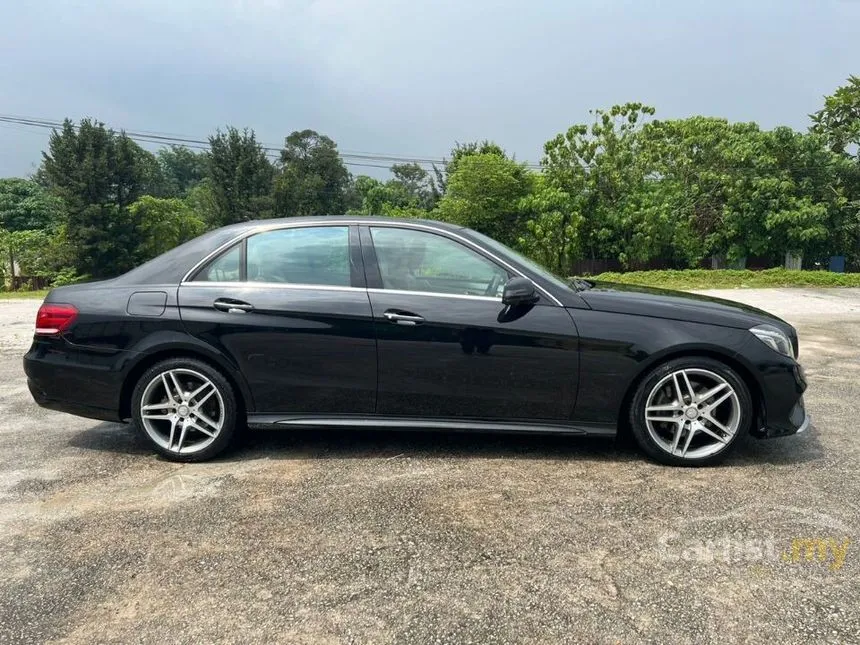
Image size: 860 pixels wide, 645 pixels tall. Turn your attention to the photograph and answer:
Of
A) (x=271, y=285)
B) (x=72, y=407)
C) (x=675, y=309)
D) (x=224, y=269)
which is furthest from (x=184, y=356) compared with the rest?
(x=675, y=309)

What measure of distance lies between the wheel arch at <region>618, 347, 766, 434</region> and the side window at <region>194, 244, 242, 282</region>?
101 inches

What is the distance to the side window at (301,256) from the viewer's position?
380 centimetres

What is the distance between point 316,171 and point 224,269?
202 ft

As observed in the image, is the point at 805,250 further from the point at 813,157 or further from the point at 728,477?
the point at 728,477

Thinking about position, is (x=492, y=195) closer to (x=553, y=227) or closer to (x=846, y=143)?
(x=553, y=227)

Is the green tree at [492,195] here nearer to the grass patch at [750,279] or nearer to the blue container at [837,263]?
the grass patch at [750,279]

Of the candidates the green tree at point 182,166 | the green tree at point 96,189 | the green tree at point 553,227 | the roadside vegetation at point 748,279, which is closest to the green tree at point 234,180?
the green tree at point 96,189

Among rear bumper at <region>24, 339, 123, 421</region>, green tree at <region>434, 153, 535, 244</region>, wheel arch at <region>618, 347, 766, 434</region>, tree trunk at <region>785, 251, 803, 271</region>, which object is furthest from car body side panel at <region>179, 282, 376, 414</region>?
tree trunk at <region>785, 251, 803, 271</region>

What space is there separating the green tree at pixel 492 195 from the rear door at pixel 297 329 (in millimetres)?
25270

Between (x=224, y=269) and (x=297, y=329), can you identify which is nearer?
(x=297, y=329)

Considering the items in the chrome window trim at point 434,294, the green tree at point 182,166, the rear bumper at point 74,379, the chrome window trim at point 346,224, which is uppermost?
the green tree at point 182,166

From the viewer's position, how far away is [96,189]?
37.2m

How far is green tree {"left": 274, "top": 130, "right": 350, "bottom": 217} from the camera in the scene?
188 ft

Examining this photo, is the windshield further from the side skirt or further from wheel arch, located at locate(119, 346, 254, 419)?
wheel arch, located at locate(119, 346, 254, 419)
